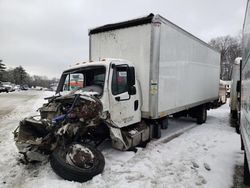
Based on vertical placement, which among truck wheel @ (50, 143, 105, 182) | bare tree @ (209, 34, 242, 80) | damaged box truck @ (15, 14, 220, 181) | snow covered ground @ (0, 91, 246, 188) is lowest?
snow covered ground @ (0, 91, 246, 188)

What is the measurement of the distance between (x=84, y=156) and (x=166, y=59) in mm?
3828

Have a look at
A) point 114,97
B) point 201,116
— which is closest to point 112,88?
point 114,97

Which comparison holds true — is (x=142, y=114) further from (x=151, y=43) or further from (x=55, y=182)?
(x=55, y=182)

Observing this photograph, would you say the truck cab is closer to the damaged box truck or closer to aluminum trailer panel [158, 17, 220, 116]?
the damaged box truck

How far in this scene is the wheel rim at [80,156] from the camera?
183 inches

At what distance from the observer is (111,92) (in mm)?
5805

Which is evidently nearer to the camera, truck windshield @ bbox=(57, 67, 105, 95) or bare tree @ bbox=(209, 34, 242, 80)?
truck windshield @ bbox=(57, 67, 105, 95)

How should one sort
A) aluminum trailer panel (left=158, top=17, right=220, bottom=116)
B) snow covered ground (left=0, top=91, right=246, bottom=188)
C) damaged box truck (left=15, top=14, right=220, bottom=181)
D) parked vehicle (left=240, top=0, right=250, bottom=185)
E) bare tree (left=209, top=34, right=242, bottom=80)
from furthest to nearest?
1. bare tree (left=209, top=34, right=242, bottom=80)
2. aluminum trailer panel (left=158, top=17, right=220, bottom=116)
3. damaged box truck (left=15, top=14, right=220, bottom=181)
4. snow covered ground (left=0, top=91, right=246, bottom=188)
5. parked vehicle (left=240, top=0, right=250, bottom=185)

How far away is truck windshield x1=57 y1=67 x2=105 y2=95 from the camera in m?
6.04

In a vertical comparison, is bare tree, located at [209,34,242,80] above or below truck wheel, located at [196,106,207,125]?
above

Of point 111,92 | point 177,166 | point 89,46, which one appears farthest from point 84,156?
point 89,46

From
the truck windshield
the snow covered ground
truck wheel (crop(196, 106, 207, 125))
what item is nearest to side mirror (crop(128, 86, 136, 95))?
the truck windshield

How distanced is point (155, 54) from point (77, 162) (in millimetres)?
3503

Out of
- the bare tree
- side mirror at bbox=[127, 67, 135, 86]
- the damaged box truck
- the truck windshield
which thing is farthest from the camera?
the bare tree
